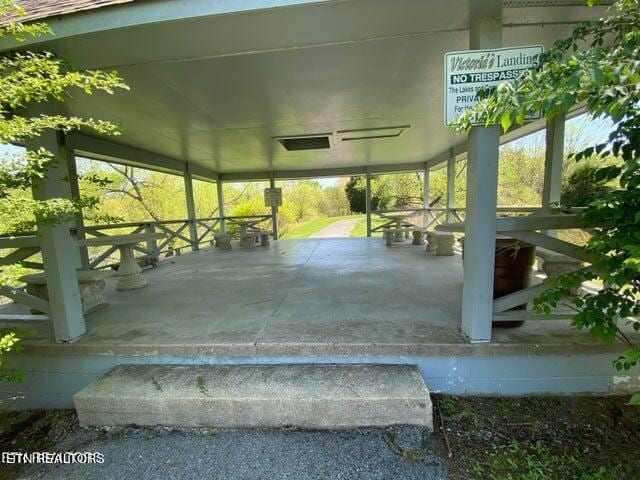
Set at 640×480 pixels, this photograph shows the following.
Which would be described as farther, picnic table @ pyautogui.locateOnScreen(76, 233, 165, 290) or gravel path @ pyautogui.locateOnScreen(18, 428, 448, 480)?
picnic table @ pyautogui.locateOnScreen(76, 233, 165, 290)

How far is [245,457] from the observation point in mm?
1596

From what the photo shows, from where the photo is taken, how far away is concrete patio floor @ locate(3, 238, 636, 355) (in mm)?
2033

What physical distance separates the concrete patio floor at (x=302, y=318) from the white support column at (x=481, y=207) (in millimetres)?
222

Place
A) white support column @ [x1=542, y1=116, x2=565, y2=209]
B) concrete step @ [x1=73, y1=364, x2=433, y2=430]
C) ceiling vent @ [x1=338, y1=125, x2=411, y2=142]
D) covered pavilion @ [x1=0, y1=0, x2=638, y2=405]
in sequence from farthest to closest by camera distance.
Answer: ceiling vent @ [x1=338, y1=125, x2=411, y2=142]
white support column @ [x1=542, y1=116, x2=565, y2=209]
covered pavilion @ [x1=0, y1=0, x2=638, y2=405]
concrete step @ [x1=73, y1=364, x2=433, y2=430]

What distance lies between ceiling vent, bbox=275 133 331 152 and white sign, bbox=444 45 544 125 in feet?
10.9

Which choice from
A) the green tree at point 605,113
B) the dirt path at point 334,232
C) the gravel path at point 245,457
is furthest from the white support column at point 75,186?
the dirt path at point 334,232

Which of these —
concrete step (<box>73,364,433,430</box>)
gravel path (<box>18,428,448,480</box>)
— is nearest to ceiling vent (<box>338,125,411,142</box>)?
concrete step (<box>73,364,433,430</box>)

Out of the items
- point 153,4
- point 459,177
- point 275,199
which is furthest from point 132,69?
point 459,177

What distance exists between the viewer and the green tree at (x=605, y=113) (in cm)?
106

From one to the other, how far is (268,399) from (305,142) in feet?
15.2

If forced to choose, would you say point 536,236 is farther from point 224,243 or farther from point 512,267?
point 224,243

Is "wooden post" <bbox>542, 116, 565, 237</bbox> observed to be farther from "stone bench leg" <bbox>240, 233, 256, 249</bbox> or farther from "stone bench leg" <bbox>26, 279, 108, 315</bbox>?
"stone bench leg" <bbox>240, 233, 256, 249</bbox>

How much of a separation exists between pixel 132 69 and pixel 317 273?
3083mm

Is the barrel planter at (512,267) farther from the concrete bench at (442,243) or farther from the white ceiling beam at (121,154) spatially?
the white ceiling beam at (121,154)
